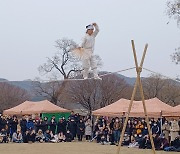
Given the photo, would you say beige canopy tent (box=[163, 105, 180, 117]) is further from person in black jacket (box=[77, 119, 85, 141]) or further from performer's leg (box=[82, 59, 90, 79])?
performer's leg (box=[82, 59, 90, 79])

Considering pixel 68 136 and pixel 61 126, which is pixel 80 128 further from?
pixel 61 126

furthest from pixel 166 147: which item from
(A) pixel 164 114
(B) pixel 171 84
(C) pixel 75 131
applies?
(B) pixel 171 84

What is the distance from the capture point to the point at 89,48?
989cm

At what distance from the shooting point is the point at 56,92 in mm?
38625

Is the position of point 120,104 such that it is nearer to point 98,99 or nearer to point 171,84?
point 98,99

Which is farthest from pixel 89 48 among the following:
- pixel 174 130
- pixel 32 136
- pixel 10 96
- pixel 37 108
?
pixel 10 96

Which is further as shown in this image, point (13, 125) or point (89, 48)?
point (13, 125)

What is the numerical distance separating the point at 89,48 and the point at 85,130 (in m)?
11.8

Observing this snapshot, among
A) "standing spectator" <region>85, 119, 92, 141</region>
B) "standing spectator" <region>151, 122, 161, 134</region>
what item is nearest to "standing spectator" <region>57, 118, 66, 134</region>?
"standing spectator" <region>85, 119, 92, 141</region>

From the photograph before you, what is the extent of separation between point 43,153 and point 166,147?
4.81m

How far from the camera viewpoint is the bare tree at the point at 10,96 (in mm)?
44350

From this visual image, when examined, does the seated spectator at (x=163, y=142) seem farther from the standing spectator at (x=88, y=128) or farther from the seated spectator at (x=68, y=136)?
the seated spectator at (x=68, y=136)

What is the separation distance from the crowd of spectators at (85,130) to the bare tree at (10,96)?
22.6 metres

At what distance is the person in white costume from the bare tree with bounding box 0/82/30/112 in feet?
112
